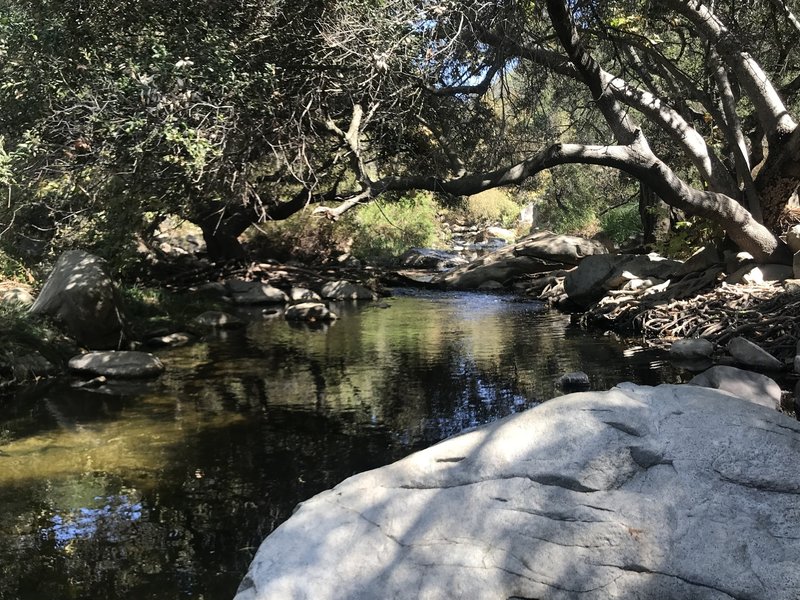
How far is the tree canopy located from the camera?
8.01 m

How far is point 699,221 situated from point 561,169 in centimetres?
948

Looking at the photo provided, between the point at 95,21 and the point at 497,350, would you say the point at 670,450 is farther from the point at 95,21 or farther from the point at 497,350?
the point at 95,21

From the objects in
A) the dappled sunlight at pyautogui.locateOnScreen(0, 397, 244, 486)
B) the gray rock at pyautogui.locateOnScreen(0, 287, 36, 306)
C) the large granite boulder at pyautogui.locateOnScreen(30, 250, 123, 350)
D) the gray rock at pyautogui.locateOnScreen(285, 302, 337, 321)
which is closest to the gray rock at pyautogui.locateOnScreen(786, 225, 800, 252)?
the gray rock at pyautogui.locateOnScreen(285, 302, 337, 321)

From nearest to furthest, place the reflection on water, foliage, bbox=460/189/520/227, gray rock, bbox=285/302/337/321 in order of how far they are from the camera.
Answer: the reflection on water → gray rock, bbox=285/302/337/321 → foliage, bbox=460/189/520/227

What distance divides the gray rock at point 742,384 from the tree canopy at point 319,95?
13.9ft

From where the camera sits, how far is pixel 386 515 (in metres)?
3.12

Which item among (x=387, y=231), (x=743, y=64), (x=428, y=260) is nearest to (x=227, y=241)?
(x=387, y=231)

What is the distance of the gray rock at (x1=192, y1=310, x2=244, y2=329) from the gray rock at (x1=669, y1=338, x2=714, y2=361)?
309 inches

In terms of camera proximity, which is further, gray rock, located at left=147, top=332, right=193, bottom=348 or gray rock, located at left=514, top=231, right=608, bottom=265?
gray rock, located at left=514, top=231, right=608, bottom=265

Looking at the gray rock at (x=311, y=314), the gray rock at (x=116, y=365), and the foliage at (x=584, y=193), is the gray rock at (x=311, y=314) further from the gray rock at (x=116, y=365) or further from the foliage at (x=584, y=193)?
the foliage at (x=584, y=193)

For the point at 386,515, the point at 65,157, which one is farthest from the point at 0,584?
the point at 65,157

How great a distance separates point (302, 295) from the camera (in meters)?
17.3

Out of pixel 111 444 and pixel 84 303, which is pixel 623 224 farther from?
pixel 111 444

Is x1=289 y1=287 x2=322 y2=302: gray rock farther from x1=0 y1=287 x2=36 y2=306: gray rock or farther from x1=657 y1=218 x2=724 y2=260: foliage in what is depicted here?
x1=657 y1=218 x2=724 y2=260: foliage
